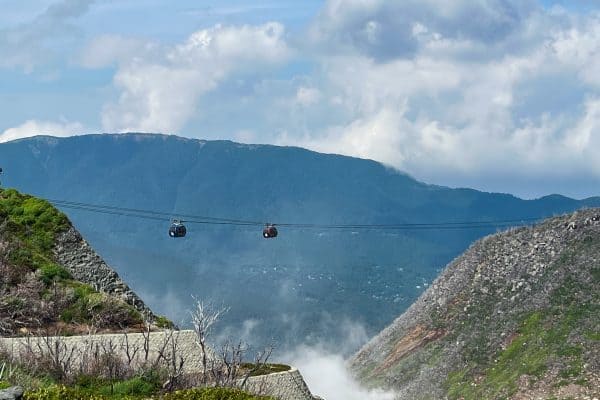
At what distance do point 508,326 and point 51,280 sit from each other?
182 ft

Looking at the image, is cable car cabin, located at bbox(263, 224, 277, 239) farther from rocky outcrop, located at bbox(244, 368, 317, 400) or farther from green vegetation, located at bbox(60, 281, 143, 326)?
rocky outcrop, located at bbox(244, 368, 317, 400)

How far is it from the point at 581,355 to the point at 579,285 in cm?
1385

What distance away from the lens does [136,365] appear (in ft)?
123

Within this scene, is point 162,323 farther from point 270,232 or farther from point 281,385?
point 270,232

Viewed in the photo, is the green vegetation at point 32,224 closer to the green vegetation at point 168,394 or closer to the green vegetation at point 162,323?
the green vegetation at point 162,323

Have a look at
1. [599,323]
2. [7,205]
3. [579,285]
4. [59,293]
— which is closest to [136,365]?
[59,293]

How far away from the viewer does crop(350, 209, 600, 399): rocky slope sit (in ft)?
259

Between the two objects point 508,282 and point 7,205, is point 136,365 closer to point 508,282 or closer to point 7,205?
point 7,205

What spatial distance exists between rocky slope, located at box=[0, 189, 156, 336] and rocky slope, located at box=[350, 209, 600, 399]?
1569 inches

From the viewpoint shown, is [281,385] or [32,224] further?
[32,224]

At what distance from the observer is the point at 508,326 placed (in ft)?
298

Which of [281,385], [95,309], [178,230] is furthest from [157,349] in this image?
[178,230]

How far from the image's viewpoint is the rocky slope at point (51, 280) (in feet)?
151

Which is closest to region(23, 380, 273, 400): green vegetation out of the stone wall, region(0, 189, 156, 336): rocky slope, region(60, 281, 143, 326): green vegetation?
the stone wall
